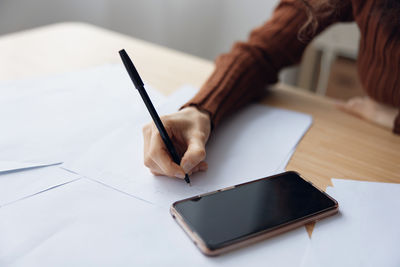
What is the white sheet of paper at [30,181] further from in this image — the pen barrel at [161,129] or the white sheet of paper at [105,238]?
the pen barrel at [161,129]

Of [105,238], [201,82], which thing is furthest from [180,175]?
[201,82]

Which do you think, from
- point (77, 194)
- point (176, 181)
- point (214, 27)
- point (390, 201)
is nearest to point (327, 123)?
point (390, 201)

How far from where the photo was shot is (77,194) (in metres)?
0.49

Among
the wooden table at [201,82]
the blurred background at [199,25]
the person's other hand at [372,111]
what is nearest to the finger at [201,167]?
the wooden table at [201,82]

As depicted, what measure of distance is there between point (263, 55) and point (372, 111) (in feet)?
0.79

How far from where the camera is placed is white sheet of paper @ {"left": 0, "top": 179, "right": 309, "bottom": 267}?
1.29ft

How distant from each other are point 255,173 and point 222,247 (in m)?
0.17

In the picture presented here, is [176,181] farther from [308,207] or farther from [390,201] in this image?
[390,201]

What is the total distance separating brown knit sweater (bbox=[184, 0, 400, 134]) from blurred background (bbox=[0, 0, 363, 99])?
955 mm

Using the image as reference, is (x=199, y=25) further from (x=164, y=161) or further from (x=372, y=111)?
(x=164, y=161)

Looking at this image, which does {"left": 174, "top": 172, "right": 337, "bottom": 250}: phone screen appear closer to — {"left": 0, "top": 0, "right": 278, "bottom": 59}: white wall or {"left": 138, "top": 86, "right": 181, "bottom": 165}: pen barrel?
{"left": 138, "top": 86, "right": 181, "bottom": 165}: pen barrel

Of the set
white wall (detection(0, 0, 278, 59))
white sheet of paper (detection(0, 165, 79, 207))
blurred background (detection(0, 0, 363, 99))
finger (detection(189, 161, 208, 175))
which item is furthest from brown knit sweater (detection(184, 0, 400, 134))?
white wall (detection(0, 0, 278, 59))

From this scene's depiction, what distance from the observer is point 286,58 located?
2.71ft

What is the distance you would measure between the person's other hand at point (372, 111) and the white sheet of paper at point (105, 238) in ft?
1.25
